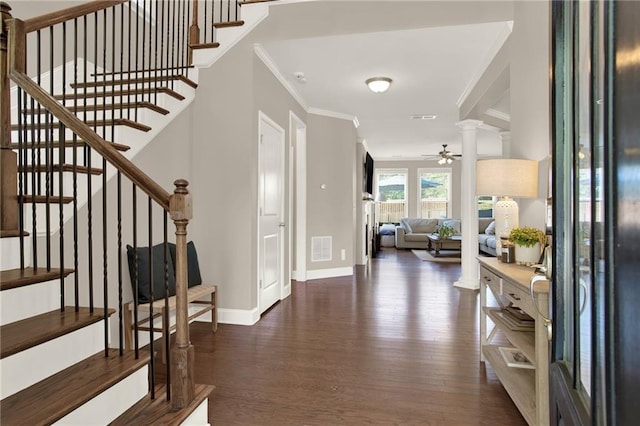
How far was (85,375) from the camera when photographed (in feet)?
5.16

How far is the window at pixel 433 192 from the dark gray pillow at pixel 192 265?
30.2 ft

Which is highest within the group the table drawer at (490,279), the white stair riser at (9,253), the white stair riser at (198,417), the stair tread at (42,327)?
the white stair riser at (9,253)

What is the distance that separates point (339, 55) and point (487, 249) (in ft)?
21.7

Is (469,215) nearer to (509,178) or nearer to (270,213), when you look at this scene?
(270,213)

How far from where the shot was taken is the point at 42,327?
1619 mm

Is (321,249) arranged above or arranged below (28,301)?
below

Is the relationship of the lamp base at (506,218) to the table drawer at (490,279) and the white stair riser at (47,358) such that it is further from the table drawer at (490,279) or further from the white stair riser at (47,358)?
the white stair riser at (47,358)

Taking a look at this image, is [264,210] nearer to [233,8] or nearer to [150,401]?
[233,8]

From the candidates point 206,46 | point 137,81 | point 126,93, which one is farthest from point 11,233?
point 206,46

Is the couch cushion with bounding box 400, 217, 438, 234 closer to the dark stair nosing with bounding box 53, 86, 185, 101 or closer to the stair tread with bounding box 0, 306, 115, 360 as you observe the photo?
the dark stair nosing with bounding box 53, 86, 185, 101

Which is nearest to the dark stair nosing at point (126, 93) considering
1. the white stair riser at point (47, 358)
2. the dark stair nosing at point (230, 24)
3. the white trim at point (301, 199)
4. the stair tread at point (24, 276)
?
the dark stair nosing at point (230, 24)

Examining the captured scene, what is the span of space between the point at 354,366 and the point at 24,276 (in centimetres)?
205

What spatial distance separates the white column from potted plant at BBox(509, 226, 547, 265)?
3212 millimetres

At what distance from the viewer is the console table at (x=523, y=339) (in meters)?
1.62
